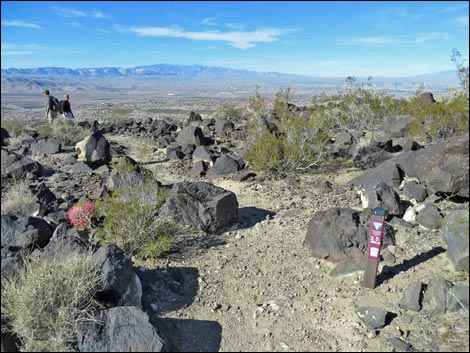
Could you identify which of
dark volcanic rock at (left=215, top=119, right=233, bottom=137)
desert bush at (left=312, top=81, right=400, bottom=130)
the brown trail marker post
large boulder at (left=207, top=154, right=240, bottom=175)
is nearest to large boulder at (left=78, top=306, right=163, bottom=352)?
the brown trail marker post

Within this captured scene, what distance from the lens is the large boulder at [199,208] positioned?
7984mm

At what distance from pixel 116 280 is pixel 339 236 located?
3721mm

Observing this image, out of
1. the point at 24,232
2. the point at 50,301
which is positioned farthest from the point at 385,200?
the point at 24,232

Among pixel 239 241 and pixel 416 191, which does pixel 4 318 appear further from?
pixel 416 191

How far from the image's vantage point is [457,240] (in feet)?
20.5

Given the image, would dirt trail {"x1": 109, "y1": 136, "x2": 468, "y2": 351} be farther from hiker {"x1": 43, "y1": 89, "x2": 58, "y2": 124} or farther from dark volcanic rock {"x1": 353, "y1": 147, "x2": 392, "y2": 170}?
hiker {"x1": 43, "y1": 89, "x2": 58, "y2": 124}

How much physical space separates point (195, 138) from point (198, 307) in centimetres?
1156

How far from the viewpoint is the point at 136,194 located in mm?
8133

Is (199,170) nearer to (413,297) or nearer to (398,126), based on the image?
(413,297)

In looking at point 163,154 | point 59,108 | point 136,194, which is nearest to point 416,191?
point 136,194

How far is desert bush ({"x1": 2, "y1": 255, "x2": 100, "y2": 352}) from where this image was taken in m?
4.40

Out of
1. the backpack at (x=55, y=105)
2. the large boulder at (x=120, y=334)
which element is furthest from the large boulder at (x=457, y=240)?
the backpack at (x=55, y=105)

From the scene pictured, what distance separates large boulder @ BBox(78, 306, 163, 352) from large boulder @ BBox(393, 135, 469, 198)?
22.1 ft

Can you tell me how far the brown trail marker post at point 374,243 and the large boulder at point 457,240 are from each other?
3.67 feet
